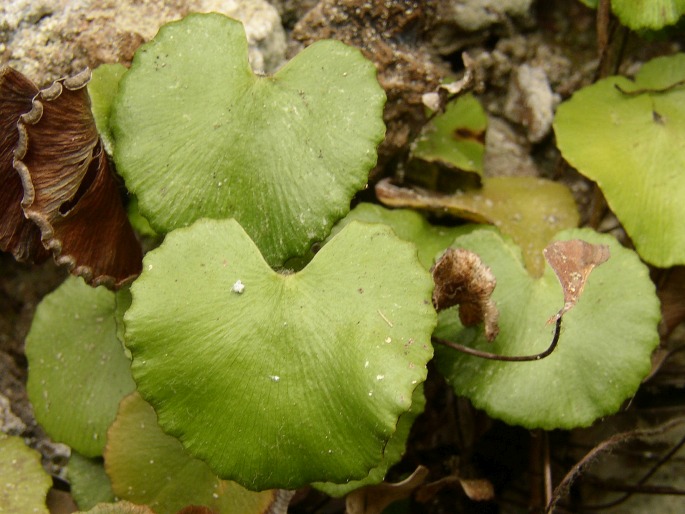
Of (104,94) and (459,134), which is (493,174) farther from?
(104,94)

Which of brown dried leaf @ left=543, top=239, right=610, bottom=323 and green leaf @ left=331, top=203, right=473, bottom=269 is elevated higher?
brown dried leaf @ left=543, top=239, right=610, bottom=323

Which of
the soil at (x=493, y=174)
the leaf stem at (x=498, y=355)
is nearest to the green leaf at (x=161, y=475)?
the soil at (x=493, y=174)

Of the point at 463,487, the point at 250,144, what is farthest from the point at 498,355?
the point at 250,144

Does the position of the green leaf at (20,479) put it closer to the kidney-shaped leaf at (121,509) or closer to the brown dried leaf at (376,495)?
the kidney-shaped leaf at (121,509)

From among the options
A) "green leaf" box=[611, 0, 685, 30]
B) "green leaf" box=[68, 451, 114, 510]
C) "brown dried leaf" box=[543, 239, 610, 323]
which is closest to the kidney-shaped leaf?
"green leaf" box=[68, 451, 114, 510]

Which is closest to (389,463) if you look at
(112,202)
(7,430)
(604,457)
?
(604,457)

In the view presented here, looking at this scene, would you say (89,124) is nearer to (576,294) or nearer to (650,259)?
(576,294)

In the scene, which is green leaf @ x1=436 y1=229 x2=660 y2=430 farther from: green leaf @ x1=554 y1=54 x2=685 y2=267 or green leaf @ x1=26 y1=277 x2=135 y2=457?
green leaf @ x1=26 y1=277 x2=135 y2=457
